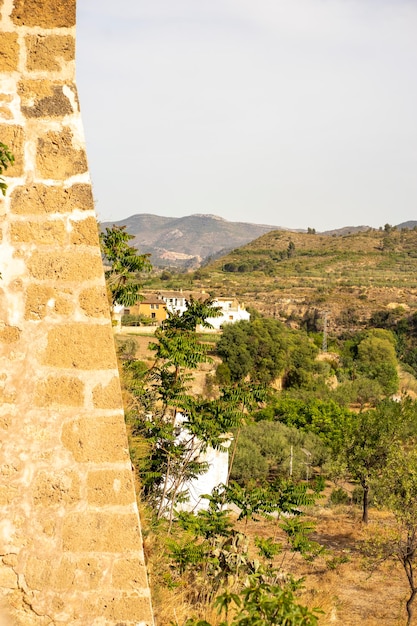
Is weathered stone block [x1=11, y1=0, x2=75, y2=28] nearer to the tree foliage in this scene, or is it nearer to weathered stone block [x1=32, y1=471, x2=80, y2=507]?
weathered stone block [x1=32, y1=471, x2=80, y2=507]

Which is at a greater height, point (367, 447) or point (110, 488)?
point (110, 488)

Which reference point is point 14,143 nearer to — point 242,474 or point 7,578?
point 7,578

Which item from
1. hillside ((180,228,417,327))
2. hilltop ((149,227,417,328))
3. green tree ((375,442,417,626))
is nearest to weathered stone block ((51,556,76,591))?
green tree ((375,442,417,626))

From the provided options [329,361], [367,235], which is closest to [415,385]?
[329,361]

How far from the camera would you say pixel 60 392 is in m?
2.62

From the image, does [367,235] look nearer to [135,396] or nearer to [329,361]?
[329,361]

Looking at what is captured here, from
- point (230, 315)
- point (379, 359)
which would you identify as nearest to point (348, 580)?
point (379, 359)

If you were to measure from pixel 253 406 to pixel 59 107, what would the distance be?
459cm

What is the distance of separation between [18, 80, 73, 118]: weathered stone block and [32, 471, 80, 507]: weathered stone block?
5.11 ft

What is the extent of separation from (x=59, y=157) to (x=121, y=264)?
311cm

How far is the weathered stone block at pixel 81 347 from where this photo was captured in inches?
104

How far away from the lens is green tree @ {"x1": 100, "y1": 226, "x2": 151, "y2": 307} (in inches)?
225

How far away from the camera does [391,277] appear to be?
2985 inches

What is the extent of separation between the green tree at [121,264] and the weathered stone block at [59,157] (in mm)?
2931
